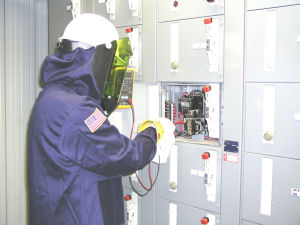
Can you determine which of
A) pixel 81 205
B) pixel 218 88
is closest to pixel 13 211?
pixel 81 205

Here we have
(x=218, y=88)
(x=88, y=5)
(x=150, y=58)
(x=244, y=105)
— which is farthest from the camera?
(x=88, y=5)

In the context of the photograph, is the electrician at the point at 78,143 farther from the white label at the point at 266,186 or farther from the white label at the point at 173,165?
the white label at the point at 266,186

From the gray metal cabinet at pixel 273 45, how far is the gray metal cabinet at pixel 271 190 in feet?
1.60

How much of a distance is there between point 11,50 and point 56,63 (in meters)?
1.47

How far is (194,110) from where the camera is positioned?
2.04 m

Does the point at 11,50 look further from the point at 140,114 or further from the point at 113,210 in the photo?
the point at 113,210

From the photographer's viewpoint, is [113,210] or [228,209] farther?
[228,209]

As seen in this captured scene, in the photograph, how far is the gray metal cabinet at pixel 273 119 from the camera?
1579mm

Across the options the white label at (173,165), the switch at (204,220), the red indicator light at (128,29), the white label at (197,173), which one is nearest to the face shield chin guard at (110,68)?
the red indicator light at (128,29)

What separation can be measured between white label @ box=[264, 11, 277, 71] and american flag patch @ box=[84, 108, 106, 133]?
0.99 m

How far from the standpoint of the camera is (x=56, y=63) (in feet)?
4.64

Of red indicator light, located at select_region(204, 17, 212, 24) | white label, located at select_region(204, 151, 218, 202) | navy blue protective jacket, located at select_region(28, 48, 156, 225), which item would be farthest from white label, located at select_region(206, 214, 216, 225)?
red indicator light, located at select_region(204, 17, 212, 24)

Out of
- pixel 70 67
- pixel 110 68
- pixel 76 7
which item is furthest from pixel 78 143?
pixel 76 7

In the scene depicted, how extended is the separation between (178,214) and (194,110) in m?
0.76
